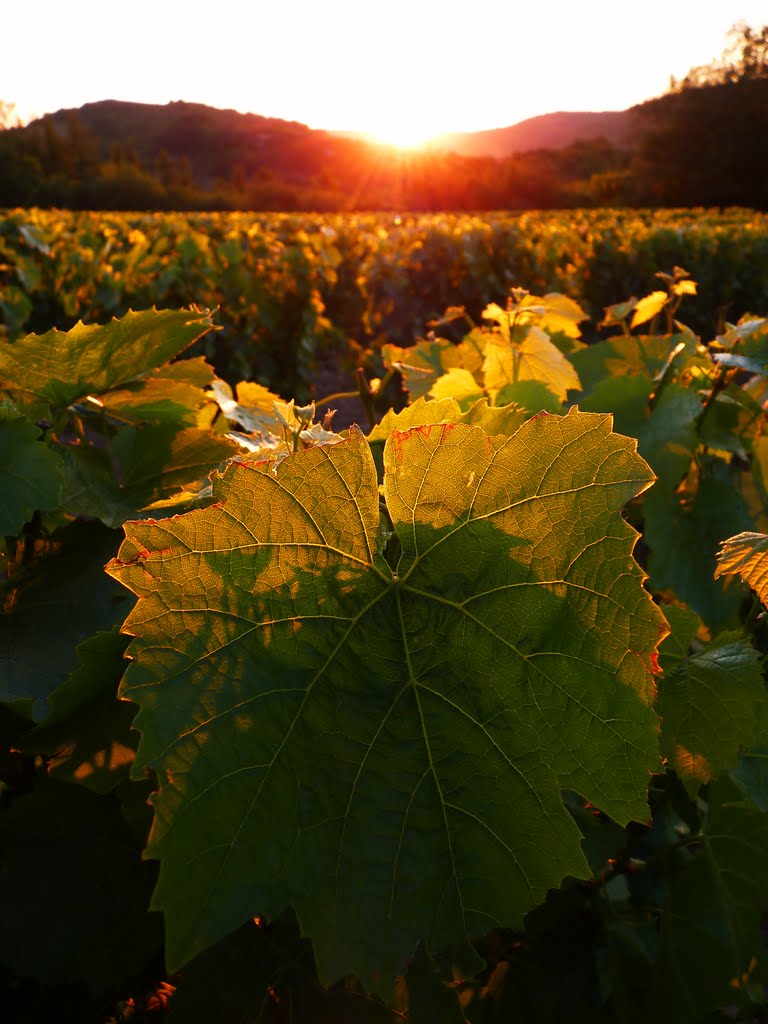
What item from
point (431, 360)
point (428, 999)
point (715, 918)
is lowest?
point (715, 918)

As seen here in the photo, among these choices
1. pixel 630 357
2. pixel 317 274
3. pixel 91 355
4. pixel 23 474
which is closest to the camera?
pixel 23 474

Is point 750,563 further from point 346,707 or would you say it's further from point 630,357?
point 630,357

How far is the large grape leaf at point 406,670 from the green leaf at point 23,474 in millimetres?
331

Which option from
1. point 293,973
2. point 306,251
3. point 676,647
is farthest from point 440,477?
point 306,251

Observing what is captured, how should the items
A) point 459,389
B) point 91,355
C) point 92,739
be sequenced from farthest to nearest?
point 459,389 < point 91,355 < point 92,739

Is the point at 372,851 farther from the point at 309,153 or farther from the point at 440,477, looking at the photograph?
the point at 309,153

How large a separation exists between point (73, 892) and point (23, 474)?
0.51 metres

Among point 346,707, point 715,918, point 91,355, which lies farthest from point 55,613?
point 715,918

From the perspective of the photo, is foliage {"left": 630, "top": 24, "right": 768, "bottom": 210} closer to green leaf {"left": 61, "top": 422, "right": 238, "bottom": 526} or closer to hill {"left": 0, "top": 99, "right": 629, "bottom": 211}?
Result: hill {"left": 0, "top": 99, "right": 629, "bottom": 211}

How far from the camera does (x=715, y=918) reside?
1249 mm

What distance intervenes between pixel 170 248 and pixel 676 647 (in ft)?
34.4

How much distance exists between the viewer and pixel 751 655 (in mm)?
995

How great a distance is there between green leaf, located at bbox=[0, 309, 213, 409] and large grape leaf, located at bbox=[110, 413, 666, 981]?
497 mm

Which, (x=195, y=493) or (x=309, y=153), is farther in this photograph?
(x=309, y=153)
